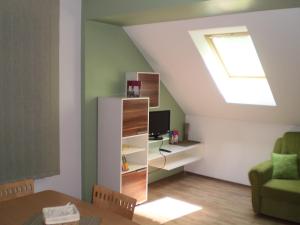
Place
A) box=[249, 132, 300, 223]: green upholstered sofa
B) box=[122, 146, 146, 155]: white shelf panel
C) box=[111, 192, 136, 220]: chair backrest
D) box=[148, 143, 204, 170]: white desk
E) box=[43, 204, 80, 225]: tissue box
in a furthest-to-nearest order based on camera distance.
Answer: box=[148, 143, 204, 170]: white desk → box=[122, 146, 146, 155]: white shelf panel → box=[249, 132, 300, 223]: green upholstered sofa → box=[111, 192, 136, 220]: chair backrest → box=[43, 204, 80, 225]: tissue box

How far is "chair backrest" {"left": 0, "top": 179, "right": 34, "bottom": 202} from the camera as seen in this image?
2.53 metres

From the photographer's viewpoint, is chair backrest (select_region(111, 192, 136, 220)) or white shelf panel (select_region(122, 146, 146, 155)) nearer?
chair backrest (select_region(111, 192, 136, 220))

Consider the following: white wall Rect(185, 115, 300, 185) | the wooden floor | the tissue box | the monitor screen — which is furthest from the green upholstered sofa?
the tissue box

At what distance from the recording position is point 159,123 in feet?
16.7

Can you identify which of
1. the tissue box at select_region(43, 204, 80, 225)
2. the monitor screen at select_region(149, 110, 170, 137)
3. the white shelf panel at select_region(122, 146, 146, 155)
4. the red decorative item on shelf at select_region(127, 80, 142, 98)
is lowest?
the white shelf panel at select_region(122, 146, 146, 155)

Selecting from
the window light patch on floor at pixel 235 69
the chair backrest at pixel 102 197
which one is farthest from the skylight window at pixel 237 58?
the chair backrest at pixel 102 197

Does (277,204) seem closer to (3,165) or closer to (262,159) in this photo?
(262,159)

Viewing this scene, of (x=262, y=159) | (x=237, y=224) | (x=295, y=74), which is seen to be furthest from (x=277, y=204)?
(x=295, y=74)

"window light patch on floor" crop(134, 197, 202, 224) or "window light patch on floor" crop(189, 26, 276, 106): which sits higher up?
"window light patch on floor" crop(189, 26, 276, 106)

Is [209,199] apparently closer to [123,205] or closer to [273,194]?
[273,194]

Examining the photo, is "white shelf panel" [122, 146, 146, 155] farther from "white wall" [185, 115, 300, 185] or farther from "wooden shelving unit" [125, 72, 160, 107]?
"white wall" [185, 115, 300, 185]

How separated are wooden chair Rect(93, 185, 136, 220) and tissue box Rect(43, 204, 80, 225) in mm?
476

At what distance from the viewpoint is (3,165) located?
10.8 feet

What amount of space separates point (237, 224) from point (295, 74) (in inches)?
74.0
